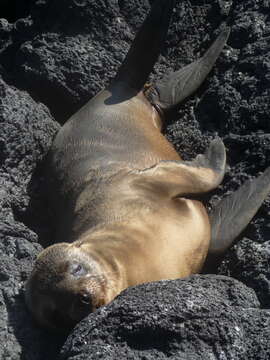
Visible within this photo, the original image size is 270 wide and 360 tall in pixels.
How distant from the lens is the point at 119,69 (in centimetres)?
681

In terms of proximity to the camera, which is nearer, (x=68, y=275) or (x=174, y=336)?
(x=174, y=336)

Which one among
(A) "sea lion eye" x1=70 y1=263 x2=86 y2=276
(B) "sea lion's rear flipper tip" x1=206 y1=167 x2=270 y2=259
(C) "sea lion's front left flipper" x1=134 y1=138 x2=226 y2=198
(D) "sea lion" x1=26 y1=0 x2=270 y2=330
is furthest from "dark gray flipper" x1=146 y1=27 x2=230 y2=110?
(A) "sea lion eye" x1=70 y1=263 x2=86 y2=276

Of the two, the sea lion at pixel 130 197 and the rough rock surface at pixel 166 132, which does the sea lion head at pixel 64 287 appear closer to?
the sea lion at pixel 130 197

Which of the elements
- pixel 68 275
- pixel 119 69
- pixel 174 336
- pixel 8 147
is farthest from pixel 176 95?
pixel 174 336

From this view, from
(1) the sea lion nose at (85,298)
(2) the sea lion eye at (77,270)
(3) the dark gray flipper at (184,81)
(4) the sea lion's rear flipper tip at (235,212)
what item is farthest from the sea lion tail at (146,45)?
(1) the sea lion nose at (85,298)

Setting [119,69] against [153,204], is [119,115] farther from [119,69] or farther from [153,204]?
[153,204]

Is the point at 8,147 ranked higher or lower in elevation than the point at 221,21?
lower

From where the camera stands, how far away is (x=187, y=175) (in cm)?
572

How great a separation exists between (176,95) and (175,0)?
85 centimetres

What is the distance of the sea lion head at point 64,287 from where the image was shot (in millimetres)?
4469

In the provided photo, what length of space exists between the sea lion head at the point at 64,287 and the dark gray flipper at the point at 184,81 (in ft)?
7.55

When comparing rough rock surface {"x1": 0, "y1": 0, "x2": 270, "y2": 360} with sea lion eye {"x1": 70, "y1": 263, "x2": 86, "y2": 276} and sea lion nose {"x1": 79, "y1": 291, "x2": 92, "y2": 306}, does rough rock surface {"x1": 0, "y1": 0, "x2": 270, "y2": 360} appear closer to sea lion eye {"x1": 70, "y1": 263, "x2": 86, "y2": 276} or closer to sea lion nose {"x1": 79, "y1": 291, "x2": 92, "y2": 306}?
sea lion nose {"x1": 79, "y1": 291, "x2": 92, "y2": 306}

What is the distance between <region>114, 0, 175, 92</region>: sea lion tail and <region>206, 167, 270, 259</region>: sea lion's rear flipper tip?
5.03 feet

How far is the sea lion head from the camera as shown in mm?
4469
